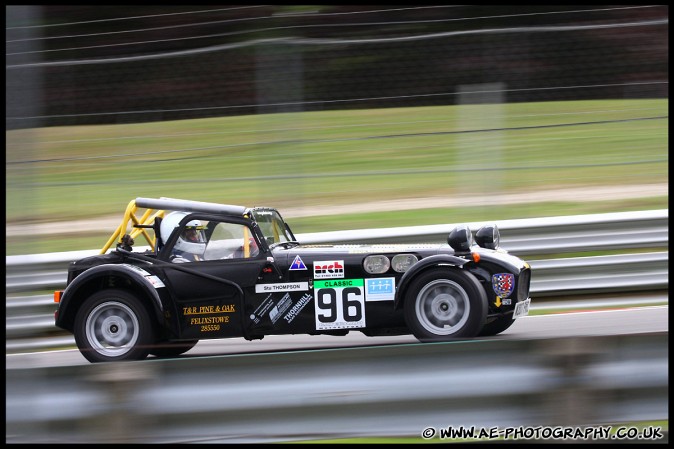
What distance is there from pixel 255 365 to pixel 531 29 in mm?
5772

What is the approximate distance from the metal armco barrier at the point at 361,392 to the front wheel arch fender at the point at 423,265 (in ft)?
8.17

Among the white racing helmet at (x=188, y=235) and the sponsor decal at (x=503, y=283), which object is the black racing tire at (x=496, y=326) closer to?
the sponsor decal at (x=503, y=283)

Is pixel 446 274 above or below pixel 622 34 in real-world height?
below

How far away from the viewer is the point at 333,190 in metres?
10.2

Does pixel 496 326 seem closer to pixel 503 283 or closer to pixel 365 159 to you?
pixel 503 283

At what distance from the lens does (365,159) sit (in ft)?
32.5

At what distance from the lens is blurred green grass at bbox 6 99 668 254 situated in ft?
28.9

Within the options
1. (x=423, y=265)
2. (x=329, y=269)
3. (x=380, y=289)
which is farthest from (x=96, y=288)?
(x=423, y=265)

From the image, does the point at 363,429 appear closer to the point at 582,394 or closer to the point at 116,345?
the point at 582,394

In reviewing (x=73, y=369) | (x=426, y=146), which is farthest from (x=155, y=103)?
(x=73, y=369)

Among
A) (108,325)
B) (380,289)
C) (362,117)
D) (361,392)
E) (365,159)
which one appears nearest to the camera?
(361,392)

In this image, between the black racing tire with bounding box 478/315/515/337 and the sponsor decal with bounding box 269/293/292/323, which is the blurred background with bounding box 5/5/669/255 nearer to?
the black racing tire with bounding box 478/315/515/337

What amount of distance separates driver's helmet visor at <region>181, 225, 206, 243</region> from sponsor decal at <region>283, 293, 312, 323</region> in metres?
0.94

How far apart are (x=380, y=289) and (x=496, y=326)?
3.46 ft
